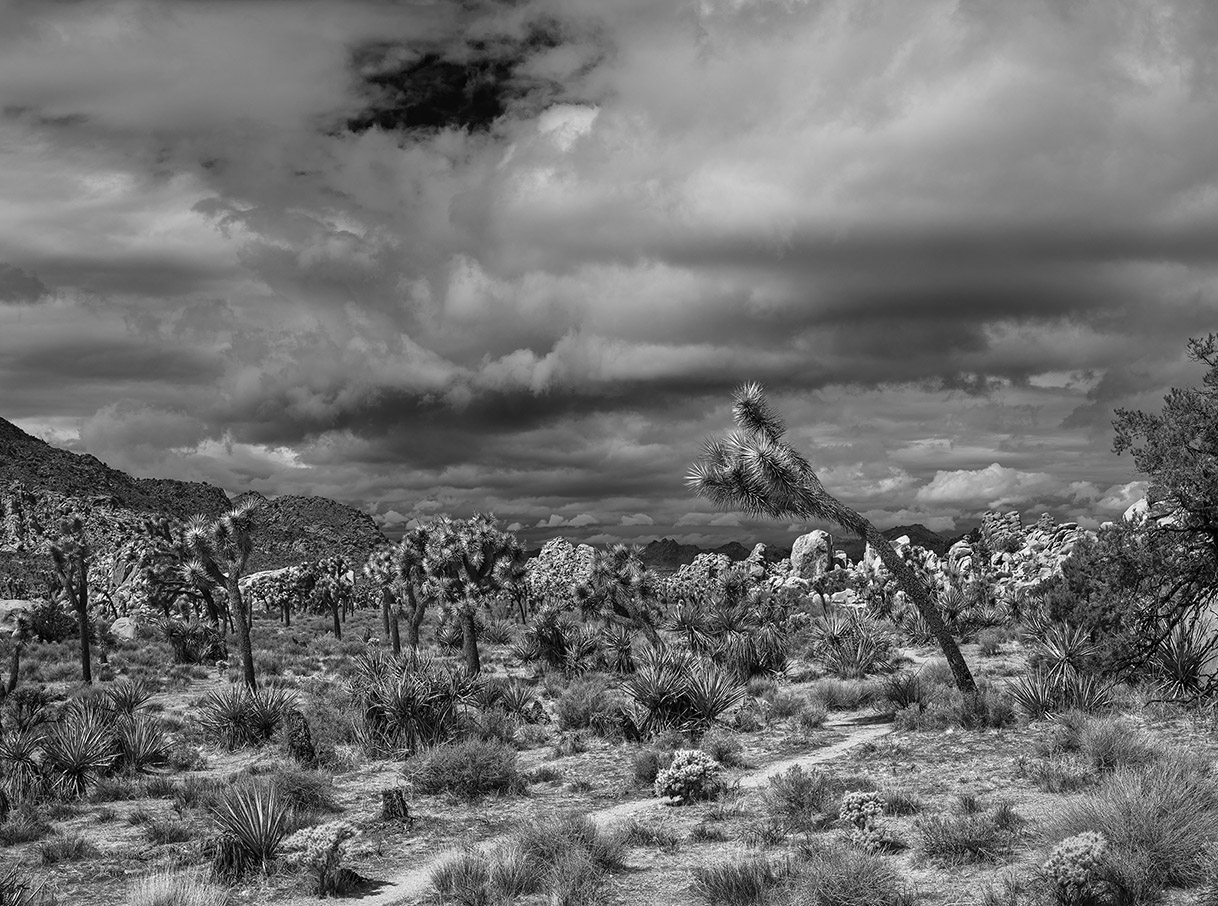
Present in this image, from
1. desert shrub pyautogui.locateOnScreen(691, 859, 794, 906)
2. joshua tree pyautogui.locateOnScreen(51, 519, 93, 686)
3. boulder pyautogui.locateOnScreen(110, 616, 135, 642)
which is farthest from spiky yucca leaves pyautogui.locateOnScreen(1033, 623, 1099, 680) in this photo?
boulder pyautogui.locateOnScreen(110, 616, 135, 642)

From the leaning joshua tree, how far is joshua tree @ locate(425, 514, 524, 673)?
1467 cm

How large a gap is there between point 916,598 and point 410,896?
1408 centimetres

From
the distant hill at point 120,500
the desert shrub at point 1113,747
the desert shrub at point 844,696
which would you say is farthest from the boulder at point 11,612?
the distant hill at point 120,500

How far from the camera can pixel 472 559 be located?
36.7m

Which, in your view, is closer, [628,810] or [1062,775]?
[1062,775]

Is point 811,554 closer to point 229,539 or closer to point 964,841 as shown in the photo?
point 229,539

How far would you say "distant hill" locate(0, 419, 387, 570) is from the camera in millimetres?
125750

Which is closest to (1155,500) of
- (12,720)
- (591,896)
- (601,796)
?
(601,796)

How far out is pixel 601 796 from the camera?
14117 millimetres

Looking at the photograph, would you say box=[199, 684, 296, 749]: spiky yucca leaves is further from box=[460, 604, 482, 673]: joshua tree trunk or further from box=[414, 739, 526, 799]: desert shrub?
box=[460, 604, 482, 673]: joshua tree trunk

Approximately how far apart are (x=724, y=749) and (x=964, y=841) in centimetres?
681

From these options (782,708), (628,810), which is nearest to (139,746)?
(628,810)

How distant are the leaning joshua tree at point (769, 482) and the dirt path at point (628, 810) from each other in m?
3.46

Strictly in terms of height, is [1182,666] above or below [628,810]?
above
